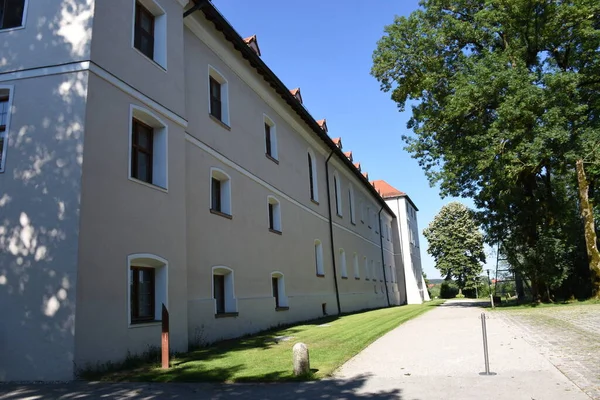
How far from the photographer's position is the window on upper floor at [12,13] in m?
9.93

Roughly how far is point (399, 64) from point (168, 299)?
2024cm

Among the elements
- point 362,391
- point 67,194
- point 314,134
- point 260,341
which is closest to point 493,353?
point 362,391

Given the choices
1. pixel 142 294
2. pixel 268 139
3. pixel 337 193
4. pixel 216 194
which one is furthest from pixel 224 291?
pixel 337 193

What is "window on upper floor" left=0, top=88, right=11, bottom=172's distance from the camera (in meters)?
9.20

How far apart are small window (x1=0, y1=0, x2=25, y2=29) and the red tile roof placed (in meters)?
49.9

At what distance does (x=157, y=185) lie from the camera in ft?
35.7

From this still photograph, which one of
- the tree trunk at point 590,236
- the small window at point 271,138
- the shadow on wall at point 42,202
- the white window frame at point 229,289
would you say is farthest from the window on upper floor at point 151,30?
the tree trunk at point 590,236

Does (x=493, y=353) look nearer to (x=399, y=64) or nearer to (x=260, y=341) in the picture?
(x=260, y=341)

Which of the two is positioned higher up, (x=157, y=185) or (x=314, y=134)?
(x=314, y=134)

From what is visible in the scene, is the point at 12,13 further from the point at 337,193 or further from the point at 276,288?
the point at 337,193

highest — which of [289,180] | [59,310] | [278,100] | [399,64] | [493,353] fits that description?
[399,64]

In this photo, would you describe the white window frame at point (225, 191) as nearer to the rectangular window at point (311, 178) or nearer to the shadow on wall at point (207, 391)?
the shadow on wall at point (207, 391)

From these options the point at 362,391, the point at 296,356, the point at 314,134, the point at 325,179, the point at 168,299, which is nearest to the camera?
the point at 362,391

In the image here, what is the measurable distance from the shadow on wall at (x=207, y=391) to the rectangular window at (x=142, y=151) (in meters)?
4.73
